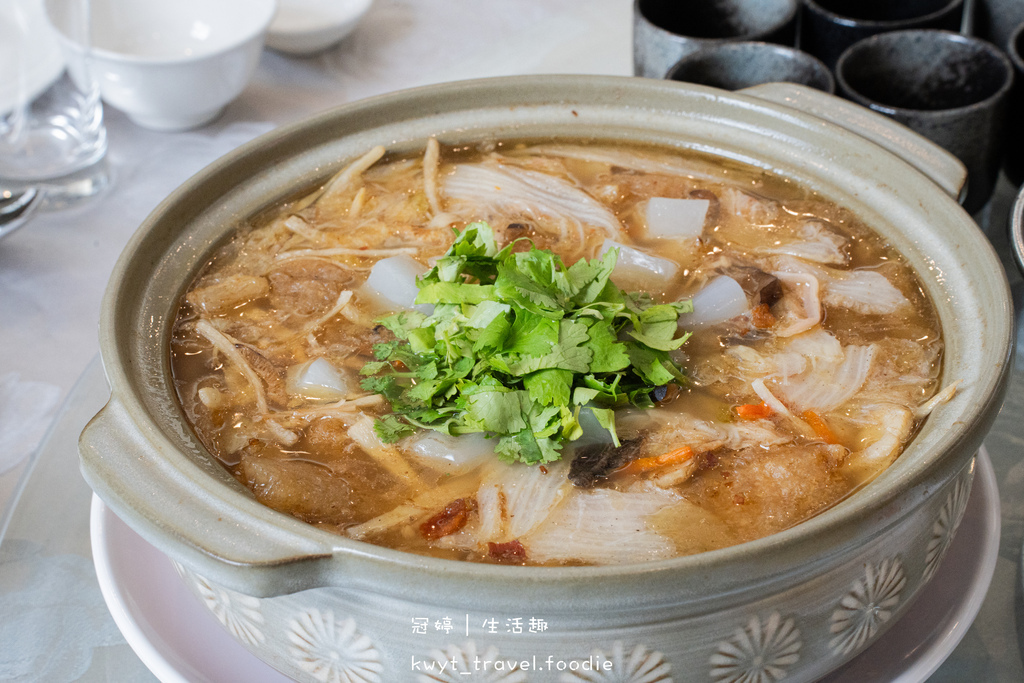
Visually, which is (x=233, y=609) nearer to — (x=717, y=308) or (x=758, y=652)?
(x=758, y=652)

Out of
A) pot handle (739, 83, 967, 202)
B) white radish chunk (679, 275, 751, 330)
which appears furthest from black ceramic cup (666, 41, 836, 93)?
white radish chunk (679, 275, 751, 330)

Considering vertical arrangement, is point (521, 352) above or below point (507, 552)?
above

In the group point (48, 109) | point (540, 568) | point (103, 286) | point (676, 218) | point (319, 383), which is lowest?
point (103, 286)

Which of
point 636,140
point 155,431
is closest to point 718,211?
point 636,140

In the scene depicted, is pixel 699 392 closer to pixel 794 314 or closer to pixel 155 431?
pixel 794 314

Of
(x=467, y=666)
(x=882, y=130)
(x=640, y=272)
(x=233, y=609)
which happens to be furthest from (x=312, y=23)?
(x=467, y=666)

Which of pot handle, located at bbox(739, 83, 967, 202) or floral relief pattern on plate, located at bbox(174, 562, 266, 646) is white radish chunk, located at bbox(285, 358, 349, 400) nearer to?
floral relief pattern on plate, located at bbox(174, 562, 266, 646)
